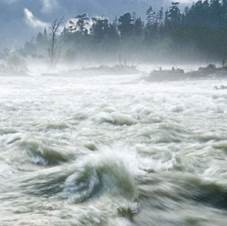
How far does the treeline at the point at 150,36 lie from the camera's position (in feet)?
259

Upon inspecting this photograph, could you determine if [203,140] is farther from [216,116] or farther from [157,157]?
[216,116]

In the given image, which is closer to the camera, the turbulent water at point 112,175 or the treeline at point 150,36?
the turbulent water at point 112,175

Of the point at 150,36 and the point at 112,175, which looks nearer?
the point at 112,175

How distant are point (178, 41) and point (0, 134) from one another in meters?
76.3

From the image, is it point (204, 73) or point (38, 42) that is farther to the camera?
point (38, 42)

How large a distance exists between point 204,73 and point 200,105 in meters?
25.7

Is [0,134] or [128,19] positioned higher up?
[128,19]

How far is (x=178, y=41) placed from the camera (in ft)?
267

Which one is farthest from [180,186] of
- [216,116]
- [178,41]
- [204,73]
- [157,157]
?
[178,41]

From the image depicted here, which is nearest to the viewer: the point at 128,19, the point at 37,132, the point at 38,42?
the point at 37,132

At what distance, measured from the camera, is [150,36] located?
93.4 m

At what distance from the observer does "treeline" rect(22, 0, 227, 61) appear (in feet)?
259

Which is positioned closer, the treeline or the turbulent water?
the turbulent water

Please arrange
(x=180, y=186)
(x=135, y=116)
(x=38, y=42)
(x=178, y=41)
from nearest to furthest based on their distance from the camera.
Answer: (x=180, y=186) → (x=135, y=116) → (x=178, y=41) → (x=38, y=42)
